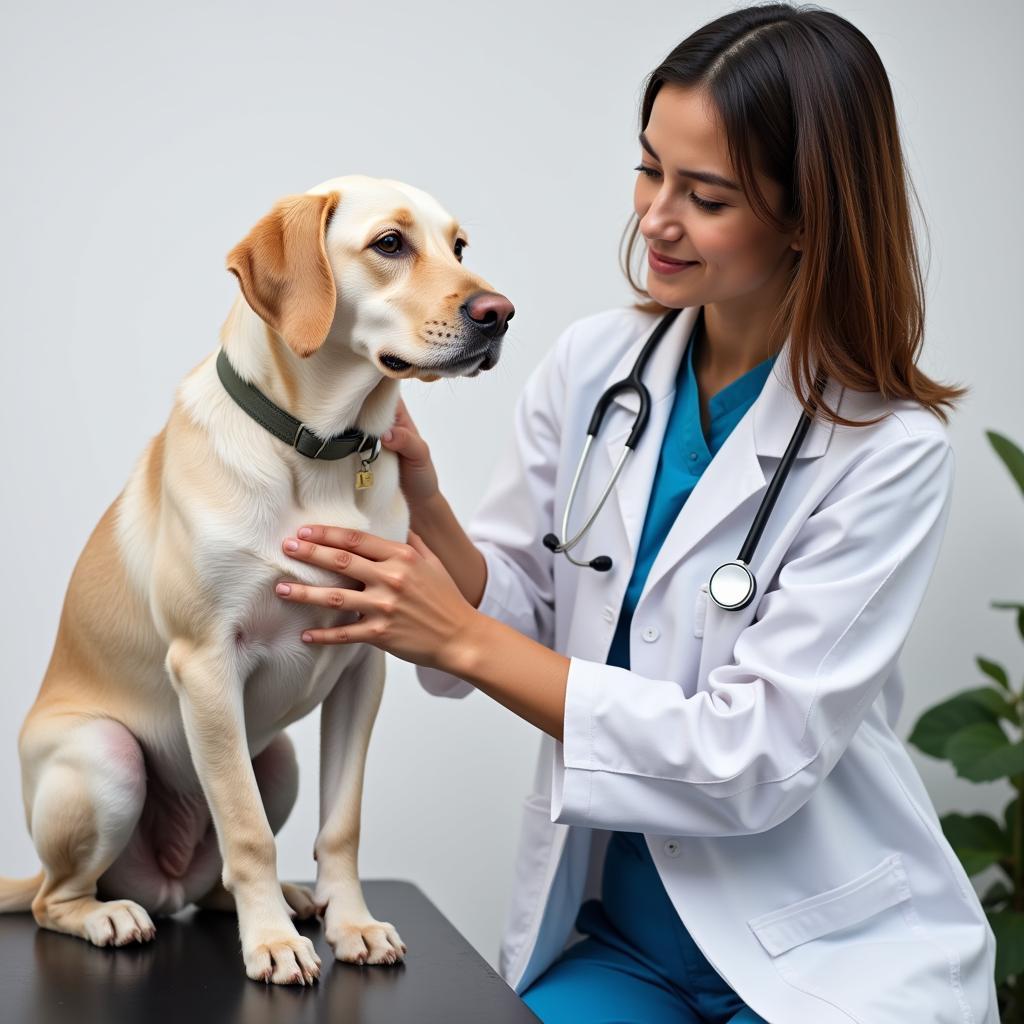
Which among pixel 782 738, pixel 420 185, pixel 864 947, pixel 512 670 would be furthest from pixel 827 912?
pixel 420 185

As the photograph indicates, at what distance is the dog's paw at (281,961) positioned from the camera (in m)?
1.31

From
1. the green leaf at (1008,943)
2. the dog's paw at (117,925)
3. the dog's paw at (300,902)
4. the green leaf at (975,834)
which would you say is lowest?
the green leaf at (1008,943)

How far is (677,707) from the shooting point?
57.5 inches

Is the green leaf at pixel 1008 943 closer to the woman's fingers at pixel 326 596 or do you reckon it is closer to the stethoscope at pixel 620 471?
the stethoscope at pixel 620 471

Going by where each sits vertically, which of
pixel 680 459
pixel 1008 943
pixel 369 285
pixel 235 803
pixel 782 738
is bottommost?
pixel 1008 943

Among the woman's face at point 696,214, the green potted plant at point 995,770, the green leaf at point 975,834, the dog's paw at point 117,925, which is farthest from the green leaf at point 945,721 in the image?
the dog's paw at point 117,925

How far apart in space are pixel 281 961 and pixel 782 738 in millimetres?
623

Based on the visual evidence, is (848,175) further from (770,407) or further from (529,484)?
(529,484)

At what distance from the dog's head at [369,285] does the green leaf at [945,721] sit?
1541 millimetres

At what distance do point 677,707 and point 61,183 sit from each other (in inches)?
65.4

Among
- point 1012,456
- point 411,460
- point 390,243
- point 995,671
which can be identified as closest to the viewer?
point 390,243

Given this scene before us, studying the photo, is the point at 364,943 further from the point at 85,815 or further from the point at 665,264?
the point at 665,264

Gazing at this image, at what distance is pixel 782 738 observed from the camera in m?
1.45

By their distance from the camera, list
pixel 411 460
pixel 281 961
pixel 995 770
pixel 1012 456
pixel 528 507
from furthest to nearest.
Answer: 1. pixel 1012 456
2. pixel 995 770
3. pixel 528 507
4. pixel 411 460
5. pixel 281 961
